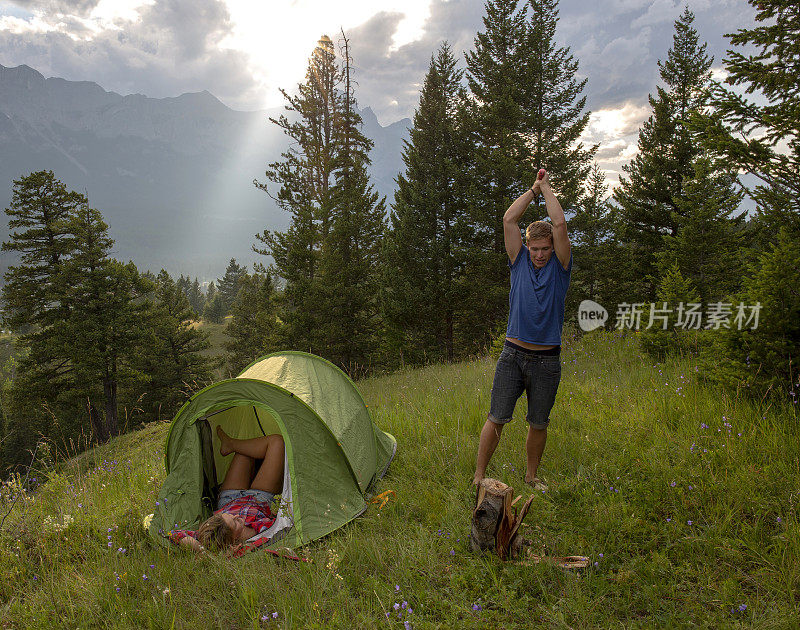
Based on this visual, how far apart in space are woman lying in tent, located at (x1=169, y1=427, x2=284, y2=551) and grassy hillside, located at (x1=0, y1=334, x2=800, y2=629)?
0.22 meters

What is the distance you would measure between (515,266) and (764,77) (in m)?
4.30

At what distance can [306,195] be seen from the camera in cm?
2106

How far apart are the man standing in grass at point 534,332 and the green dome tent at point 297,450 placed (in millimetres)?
1398

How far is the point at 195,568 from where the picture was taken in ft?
11.2

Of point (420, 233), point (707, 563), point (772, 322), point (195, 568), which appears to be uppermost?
point (420, 233)

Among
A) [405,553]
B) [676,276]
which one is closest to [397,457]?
[405,553]

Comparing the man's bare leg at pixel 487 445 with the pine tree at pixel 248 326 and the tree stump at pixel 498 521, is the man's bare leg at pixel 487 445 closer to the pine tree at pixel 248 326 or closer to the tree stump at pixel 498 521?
the tree stump at pixel 498 521

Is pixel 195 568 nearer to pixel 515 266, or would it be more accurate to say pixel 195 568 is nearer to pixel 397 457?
pixel 397 457

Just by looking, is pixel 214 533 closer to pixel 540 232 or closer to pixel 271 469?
pixel 271 469

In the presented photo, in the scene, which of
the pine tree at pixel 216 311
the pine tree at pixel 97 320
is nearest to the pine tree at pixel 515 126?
the pine tree at pixel 97 320

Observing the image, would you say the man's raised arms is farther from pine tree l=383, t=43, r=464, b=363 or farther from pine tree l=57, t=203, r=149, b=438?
pine tree l=57, t=203, r=149, b=438

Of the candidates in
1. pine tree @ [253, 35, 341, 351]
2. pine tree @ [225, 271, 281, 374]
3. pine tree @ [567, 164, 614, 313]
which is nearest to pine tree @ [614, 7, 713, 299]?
pine tree @ [567, 164, 614, 313]

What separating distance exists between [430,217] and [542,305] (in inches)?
592

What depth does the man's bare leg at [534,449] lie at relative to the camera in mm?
4020
